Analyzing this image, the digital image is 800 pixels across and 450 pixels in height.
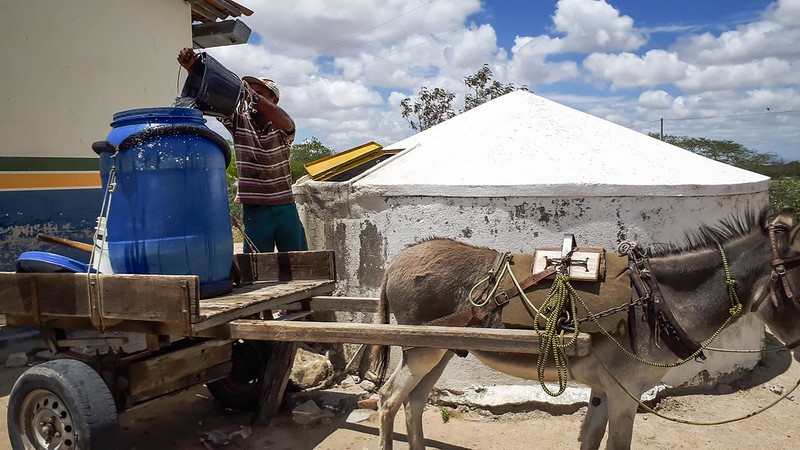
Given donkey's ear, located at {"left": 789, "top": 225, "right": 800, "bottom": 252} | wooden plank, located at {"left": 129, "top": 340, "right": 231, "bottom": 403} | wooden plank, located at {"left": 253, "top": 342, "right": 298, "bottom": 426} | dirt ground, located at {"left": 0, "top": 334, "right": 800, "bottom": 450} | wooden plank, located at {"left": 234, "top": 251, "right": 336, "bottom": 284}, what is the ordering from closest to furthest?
1. donkey's ear, located at {"left": 789, "top": 225, "right": 800, "bottom": 252}
2. wooden plank, located at {"left": 129, "top": 340, "right": 231, "bottom": 403}
3. wooden plank, located at {"left": 234, "top": 251, "right": 336, "bottom": 284}
4. dirt ground, located at {"left": 0, "top": 334, "right": 800, "bottom": 450}
5. wooden plank, located at {"left": 253, "top": 342, "right": 298, "bottom": 426}

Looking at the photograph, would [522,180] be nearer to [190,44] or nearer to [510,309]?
[510,309]

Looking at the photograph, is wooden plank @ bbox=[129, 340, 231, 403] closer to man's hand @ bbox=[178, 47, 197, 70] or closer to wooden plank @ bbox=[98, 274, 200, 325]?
wooden plank @ bbox=[98, 274, 200, 325]

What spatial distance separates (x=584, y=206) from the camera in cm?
466

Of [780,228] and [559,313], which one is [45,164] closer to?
[559,313]

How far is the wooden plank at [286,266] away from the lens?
4102 mm

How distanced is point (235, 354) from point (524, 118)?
12.2ft

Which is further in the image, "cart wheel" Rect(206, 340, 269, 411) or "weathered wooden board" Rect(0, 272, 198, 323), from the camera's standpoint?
"cart wheel" Rect(206, 340, 269, 411)

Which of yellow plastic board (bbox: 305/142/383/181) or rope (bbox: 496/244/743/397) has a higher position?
yellow plastic board (bbox: 305/142/383/181)

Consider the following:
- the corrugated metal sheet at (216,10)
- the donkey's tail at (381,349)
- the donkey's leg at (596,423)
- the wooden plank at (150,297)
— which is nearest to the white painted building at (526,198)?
the donkey's tail at (381,349)

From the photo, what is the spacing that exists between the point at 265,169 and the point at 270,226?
1.54ft

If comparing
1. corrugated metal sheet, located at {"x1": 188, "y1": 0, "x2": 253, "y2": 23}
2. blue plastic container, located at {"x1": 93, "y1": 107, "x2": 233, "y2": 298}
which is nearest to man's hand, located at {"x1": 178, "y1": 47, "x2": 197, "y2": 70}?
blue plastic container, located at {"x1": 93, "y1": 107, "x2": 233, "y2": 298}

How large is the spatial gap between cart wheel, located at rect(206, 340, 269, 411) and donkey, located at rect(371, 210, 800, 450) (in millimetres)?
1487

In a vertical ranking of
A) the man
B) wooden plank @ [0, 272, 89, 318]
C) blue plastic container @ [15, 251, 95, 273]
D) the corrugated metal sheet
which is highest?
the corrugated metal sheet

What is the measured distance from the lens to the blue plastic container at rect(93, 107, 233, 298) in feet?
10.4
